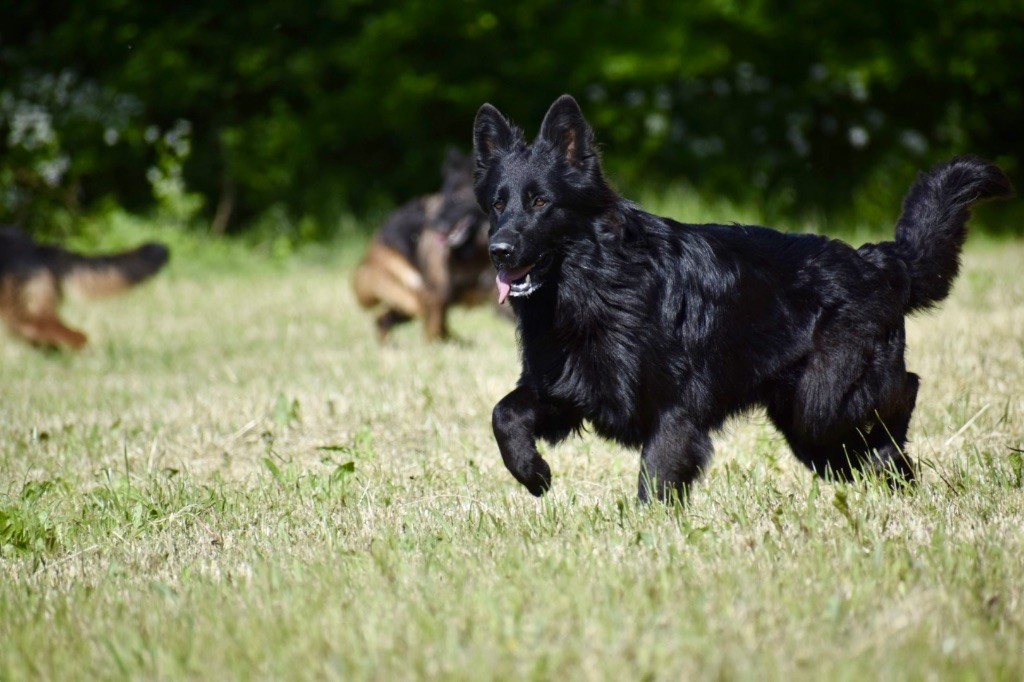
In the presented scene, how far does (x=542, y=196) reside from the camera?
4008 mm

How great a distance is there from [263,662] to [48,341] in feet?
25.3

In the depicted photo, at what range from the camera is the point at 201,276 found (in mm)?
14719

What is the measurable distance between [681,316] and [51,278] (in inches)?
290

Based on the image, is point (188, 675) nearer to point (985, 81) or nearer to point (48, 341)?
point (48, 341)

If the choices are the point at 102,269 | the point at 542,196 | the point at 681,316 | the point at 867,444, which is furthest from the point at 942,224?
the point at 102,269

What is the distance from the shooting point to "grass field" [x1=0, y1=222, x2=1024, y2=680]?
2.53 metres

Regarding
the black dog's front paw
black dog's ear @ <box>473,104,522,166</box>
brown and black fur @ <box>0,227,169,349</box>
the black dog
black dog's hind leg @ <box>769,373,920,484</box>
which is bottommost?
brown and black fur @ <box>0,227,169,349</box>

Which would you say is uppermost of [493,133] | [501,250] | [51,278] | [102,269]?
[493,133]

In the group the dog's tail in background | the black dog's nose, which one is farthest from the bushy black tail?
the dog's tail in background

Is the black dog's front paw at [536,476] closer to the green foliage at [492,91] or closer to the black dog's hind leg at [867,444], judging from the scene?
the black dog's hind leg at [867,444]

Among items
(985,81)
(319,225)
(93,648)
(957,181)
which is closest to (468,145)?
(319,225)

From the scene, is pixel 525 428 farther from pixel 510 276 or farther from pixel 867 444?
pixel 867 444

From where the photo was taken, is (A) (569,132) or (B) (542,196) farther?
(A) (569,132)

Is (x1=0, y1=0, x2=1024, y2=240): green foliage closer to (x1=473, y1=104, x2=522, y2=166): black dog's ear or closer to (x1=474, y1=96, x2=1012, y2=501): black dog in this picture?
(x1=474, y1=96, x2=1012, y2=501): black dog
